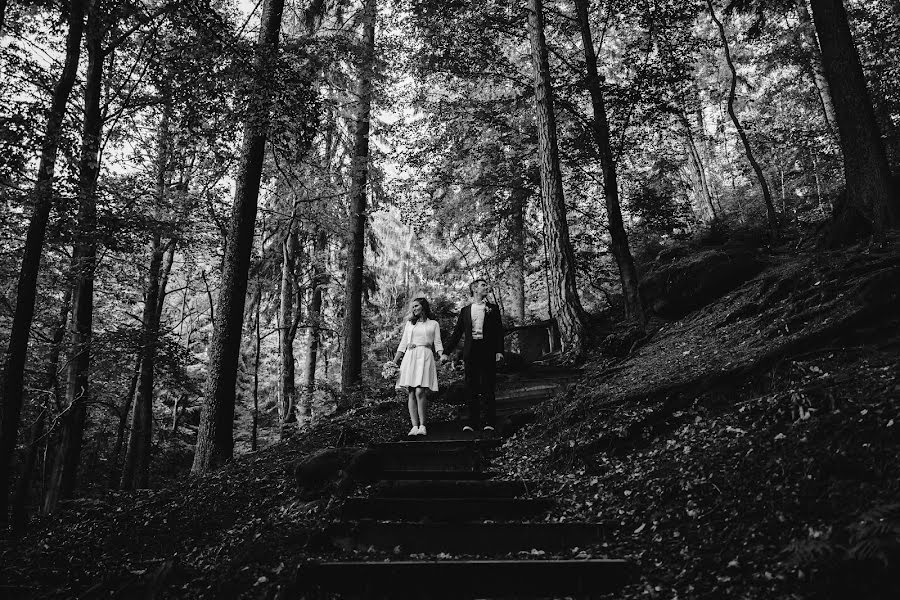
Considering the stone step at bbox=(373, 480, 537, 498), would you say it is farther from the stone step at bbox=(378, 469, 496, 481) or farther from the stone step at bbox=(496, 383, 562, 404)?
the stone step at bbox=(496, 383, 562, 404)

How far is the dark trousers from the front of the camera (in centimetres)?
715

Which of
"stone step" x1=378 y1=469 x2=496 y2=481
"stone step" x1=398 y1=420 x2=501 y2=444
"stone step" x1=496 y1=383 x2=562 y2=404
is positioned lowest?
"stone step" x1=378 y1=469 x2=496 y2=481

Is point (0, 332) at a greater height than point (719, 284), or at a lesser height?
greater

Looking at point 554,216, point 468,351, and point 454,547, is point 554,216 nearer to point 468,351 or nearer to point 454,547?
point 468,351

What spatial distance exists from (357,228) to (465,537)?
35.4ft

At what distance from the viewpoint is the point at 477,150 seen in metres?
13.8

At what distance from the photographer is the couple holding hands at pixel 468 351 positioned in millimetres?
7109

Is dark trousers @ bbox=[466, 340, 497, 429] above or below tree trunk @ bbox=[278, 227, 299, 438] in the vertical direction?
below

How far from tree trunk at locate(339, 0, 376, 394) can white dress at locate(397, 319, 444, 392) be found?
602cm

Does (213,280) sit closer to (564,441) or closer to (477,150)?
(477,150)

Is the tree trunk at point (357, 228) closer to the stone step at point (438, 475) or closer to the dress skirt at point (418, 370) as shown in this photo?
the dress skirt at point (418, 370)

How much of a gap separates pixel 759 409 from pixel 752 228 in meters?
12.1

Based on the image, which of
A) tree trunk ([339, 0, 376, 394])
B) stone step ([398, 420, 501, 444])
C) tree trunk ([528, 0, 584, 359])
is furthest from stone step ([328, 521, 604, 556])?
tree trunk ([339, 0, 376, 394])

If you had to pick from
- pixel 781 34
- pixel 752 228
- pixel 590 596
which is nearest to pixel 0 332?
pixel 590 596
